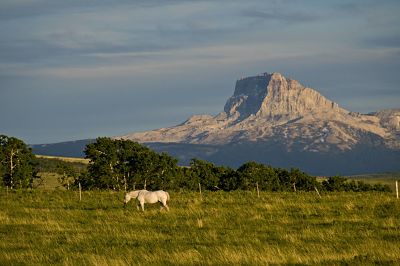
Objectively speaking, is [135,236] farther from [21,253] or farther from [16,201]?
[16,201]

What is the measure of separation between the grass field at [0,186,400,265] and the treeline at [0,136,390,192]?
2784 centimetres

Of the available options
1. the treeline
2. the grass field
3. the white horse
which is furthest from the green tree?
the white horse

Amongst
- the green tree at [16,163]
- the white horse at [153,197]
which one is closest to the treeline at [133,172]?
the green tree at [16,163]

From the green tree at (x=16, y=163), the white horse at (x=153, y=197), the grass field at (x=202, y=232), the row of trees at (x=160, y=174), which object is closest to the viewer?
the grass field at (x=202, y=232)

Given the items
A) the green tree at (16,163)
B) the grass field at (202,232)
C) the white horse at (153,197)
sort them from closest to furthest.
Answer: the grass field at (202,232) → the white horse at (153,197) → the green tree at (16,163)

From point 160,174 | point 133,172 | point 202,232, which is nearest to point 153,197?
point 202,232

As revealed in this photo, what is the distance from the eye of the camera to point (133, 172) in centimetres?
7681

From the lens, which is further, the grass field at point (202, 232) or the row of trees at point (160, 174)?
the row of trees at point (160, 174)

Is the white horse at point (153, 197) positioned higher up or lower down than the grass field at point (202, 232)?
higher up

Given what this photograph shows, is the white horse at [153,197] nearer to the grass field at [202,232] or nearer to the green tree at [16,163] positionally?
the grass field at [202,232]

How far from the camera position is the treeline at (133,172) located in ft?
240

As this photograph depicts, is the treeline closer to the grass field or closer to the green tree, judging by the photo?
the green tree

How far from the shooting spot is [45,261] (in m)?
23.9

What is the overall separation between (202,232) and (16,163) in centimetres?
4782
